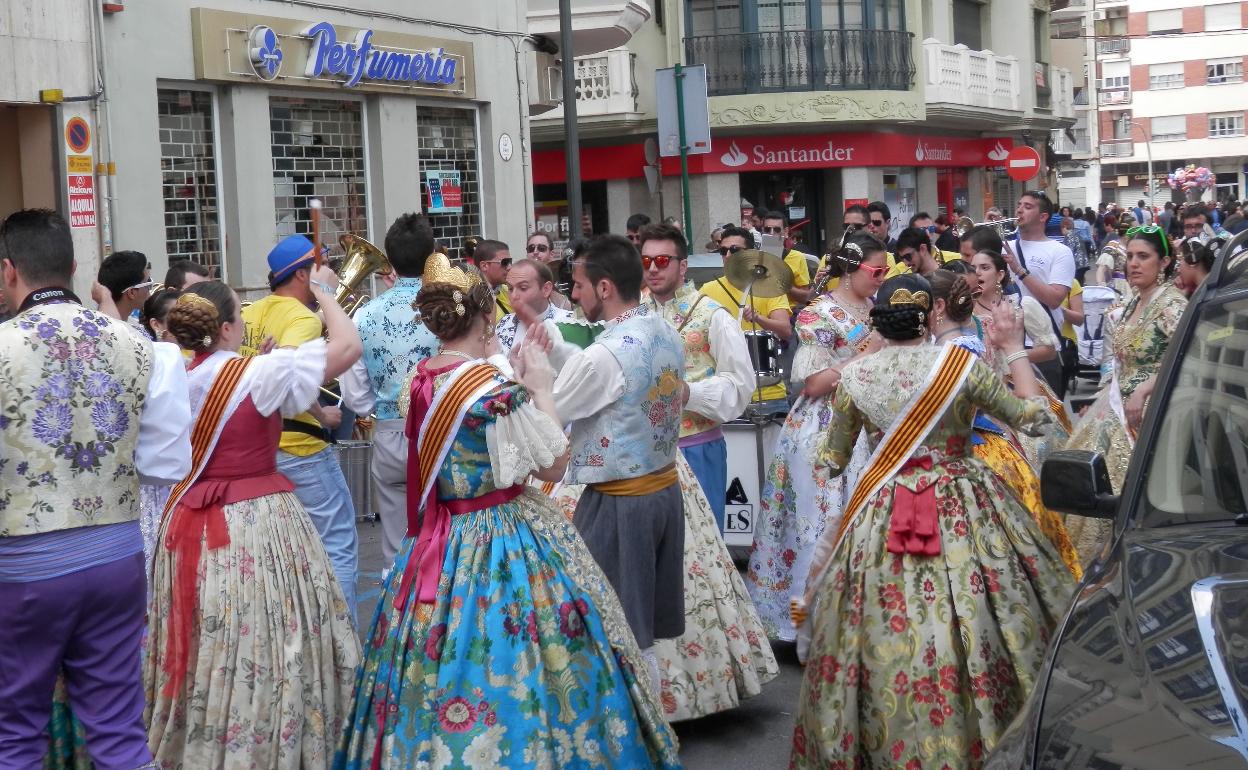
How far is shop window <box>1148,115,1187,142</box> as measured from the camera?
81.6 m

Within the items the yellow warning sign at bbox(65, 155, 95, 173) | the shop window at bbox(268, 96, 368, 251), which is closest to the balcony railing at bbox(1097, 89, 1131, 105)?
the shop window at bbox(268, 96, 368, 251)

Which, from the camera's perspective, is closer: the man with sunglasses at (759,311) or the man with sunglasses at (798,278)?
the man with sunglasses at (759,311)

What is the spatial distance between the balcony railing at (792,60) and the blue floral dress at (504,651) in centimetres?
2699

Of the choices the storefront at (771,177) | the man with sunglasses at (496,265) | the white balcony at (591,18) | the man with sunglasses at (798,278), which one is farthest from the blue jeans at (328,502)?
the storefront at (771,177)

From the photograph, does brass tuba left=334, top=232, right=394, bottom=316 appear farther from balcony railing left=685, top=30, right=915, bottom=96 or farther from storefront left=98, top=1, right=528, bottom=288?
balcony railing left=685, top=30, right=915, bottom=96

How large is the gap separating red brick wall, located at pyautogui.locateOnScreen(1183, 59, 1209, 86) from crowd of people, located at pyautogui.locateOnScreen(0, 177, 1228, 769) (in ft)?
263

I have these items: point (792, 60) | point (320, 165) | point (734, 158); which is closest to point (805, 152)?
point (734, 158)

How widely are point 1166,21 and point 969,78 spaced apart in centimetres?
5022

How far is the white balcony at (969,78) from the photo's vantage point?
1337 inches

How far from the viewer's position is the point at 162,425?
486cm

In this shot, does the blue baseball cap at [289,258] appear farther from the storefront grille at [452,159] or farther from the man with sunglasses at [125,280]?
the storefront grille at [452,159]

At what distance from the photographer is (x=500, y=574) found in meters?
4.90

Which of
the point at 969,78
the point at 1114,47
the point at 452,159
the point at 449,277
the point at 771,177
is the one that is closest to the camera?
the point at 449,277

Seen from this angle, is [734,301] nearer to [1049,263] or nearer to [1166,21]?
[1049,263]
